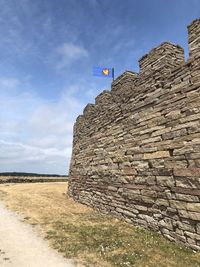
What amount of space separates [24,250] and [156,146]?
441 centimetres

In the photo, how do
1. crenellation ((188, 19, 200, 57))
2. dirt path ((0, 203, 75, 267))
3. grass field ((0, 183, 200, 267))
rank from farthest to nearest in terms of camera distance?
crenellation ((188, 19, 200, 57)) < grass field ((0, 183, 200, 267)) < dirt path ((0, 203, 75, 267))

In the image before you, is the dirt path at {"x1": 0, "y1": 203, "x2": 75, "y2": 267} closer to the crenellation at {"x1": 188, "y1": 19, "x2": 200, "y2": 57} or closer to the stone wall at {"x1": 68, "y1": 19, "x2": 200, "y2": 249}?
the stone wall at {"x1": 68, "y1": 19, "x2": 200, "y2": 249}

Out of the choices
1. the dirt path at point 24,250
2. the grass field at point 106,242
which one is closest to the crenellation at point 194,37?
the grass field at point 106,242

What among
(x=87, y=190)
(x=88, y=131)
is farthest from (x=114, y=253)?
(x=88, y=131)

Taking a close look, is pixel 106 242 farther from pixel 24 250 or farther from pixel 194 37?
pixel 194 37

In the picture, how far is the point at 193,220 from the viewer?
707cm

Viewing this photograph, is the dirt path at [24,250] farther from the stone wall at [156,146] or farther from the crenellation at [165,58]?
the crenellation at [165,58]

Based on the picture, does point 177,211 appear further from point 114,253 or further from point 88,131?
point 88,131

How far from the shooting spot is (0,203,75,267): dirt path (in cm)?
622

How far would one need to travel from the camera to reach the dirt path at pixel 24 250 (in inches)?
245

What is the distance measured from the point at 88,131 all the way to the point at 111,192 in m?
4.29

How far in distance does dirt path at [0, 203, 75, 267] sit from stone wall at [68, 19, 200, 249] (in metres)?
3.04

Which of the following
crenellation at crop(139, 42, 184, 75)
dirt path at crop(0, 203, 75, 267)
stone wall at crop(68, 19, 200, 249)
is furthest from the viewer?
crenellation at crop(139, 42, 184, 75)

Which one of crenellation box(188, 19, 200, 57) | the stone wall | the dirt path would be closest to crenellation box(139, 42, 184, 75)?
the stone wall
